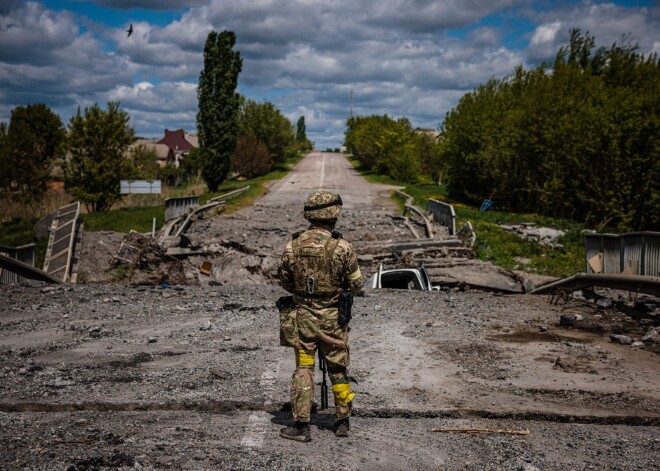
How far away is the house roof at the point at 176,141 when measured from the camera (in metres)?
111

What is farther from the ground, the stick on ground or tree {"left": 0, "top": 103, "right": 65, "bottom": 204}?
tree {"left": 0, "top": 103, "right": 65, "bottom": 204}

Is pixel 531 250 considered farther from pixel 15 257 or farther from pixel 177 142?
pixel 177 142

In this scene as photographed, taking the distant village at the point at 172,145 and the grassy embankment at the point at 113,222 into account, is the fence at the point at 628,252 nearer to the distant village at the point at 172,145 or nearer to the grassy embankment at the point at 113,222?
the grassy embankment at the point at 113,222

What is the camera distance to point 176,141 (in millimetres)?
113625

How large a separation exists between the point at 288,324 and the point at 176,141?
4481 inches

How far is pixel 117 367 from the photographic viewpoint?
257 inches

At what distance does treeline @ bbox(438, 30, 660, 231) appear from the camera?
21.8m

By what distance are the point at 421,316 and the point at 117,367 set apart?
194 inches

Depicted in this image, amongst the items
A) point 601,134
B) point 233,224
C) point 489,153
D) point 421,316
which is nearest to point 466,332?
point 421,316

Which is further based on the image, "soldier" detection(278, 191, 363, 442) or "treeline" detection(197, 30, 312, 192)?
"treeline" detection(197, 30, 312, 192)

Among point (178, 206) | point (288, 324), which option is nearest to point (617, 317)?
point (288, 324)

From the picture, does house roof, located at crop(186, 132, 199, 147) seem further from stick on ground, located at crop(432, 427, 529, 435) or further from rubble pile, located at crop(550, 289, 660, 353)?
stick on ground, located at crop(432, 427, 529, 435)

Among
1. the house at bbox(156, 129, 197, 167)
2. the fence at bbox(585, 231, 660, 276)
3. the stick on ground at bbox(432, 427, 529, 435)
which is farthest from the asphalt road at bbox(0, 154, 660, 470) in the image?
the house at bbox(156, 129, 197, 167)

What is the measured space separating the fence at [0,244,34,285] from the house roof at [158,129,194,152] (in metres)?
97.5
